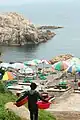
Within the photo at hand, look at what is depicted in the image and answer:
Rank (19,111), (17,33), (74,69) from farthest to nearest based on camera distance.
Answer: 1. (17,33)
2. (74,69)
3. (19,111)

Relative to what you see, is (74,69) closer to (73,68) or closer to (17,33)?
Answer: (73,68)

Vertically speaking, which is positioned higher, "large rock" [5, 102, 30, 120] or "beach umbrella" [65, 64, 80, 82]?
"large rock" [5, 102, 30, 120]

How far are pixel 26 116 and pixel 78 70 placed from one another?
21606mm

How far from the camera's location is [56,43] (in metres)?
100

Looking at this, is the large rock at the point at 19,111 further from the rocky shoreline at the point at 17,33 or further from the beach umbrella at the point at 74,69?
the rocky shoreline at the point at 17,33

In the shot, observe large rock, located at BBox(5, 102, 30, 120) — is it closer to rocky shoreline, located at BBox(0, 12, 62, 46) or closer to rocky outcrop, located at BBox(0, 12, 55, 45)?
rocky shoreline, located at BBox(0, 12, 62, 46)

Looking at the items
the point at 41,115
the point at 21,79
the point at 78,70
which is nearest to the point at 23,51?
the point at 21,79

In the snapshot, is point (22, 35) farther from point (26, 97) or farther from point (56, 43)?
point (26, 97)

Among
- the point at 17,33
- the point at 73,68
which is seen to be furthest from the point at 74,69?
the point at 17,33

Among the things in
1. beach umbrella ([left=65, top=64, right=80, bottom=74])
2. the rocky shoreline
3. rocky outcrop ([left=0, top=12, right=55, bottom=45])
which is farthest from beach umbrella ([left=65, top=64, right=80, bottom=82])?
rocky outcrop ([left=0, top=12, right=55, bottom=45])

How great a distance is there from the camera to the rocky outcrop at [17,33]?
3536 inches

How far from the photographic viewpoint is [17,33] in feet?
301

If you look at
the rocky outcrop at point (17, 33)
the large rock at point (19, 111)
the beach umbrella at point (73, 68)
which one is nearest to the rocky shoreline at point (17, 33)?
the rocky outcrop at point (17, 33)

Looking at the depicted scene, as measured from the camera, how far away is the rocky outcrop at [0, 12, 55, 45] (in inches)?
3536
